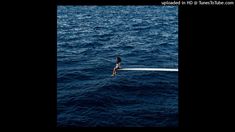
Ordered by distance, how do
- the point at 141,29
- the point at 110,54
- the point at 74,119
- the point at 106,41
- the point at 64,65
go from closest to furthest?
the point at 74,119 → the point at 64,65 → the point at 110,54 → the point at 106,41 → the point at 141,29

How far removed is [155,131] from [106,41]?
33000 mm

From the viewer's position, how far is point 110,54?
29.4 metres

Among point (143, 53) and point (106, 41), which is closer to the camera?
point (143, 53)

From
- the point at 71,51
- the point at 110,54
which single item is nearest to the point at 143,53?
the point at 110,54
